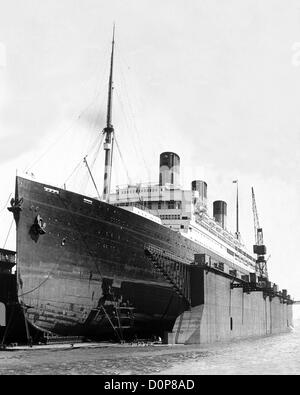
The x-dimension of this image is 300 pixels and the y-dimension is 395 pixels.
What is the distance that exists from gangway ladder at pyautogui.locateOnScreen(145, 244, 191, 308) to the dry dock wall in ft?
2.56

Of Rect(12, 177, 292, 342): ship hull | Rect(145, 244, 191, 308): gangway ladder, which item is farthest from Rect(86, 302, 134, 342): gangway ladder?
Rect(145, 244, 191, 308): gangway ladder

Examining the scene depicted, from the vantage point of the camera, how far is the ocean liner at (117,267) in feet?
73.4

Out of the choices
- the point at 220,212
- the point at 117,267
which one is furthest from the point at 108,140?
the point at 220,212

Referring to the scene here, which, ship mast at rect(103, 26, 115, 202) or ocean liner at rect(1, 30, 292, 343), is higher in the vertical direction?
ship mast at rect(103, 26, 115, 202)

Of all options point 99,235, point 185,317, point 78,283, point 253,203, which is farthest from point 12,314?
point 253,203

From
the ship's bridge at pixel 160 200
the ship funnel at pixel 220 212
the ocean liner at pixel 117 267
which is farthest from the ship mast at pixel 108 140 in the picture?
the ship funnel at pixel 220 212

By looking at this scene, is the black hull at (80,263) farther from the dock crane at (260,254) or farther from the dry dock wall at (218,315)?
the dock crane at (260,254)

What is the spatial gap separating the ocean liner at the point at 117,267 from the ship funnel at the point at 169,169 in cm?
170

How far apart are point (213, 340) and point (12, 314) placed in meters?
14.7

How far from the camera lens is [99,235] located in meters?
24.6

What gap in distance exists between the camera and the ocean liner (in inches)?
880

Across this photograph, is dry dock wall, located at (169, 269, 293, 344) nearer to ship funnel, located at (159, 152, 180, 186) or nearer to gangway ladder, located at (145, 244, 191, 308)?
gangway ladder, located at (145, 244, 191, 308)
